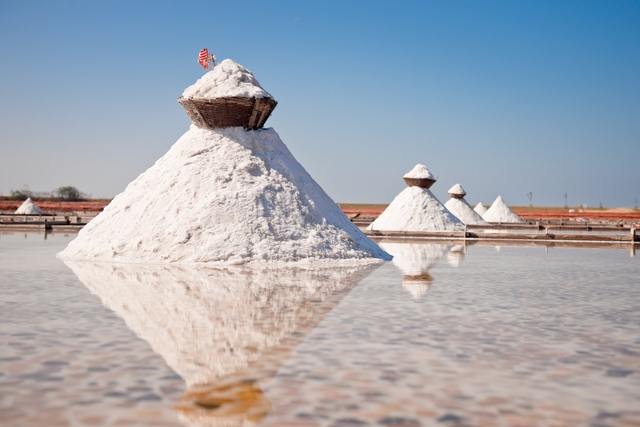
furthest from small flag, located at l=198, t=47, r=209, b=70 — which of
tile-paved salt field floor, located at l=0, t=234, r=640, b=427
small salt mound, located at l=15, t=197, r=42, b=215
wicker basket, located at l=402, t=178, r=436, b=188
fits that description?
small salt mound, located at l=15, t=197, r=42, b=215

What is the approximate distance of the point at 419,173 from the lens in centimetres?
2469

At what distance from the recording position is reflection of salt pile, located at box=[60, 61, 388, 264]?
10.5 metres

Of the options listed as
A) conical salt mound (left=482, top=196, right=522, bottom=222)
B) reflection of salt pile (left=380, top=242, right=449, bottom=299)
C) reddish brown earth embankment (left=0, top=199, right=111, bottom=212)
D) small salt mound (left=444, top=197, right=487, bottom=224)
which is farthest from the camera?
reddish brown earth embankment (left=0, top=199, right=111, bottom=212)

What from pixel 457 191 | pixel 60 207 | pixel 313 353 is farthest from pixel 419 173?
pixel 60 207

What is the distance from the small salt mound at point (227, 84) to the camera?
1188 centimetres

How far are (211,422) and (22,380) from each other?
1.32m

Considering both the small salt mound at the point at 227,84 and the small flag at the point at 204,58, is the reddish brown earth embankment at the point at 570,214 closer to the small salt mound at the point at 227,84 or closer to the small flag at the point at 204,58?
the small flag at the point at 204,58

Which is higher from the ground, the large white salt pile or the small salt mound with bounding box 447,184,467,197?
the small salt mound with bounding box 447,184,467,197

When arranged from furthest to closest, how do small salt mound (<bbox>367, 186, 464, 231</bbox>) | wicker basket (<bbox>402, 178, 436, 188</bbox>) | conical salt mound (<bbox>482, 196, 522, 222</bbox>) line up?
conical salt mound (<bbox>482, 196, 522, 222</bbox>) → wicker basket (<bbox>402, 178, 436, 188</bbox>) → small salt mound (<bbox>367, 186, 464, 231</bbox>)

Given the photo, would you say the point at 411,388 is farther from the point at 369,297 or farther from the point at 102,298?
the point at 102,298

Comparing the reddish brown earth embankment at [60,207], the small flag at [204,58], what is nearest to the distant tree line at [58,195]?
the reddish brown earth embankment at [60,207]

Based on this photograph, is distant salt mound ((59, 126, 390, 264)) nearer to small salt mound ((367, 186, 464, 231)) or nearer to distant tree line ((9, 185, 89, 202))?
small salt mound ((367, 186, 464, 231))

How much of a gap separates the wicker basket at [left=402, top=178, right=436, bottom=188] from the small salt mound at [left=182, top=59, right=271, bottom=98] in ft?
43.5

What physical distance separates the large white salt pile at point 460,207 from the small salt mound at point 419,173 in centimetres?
765
